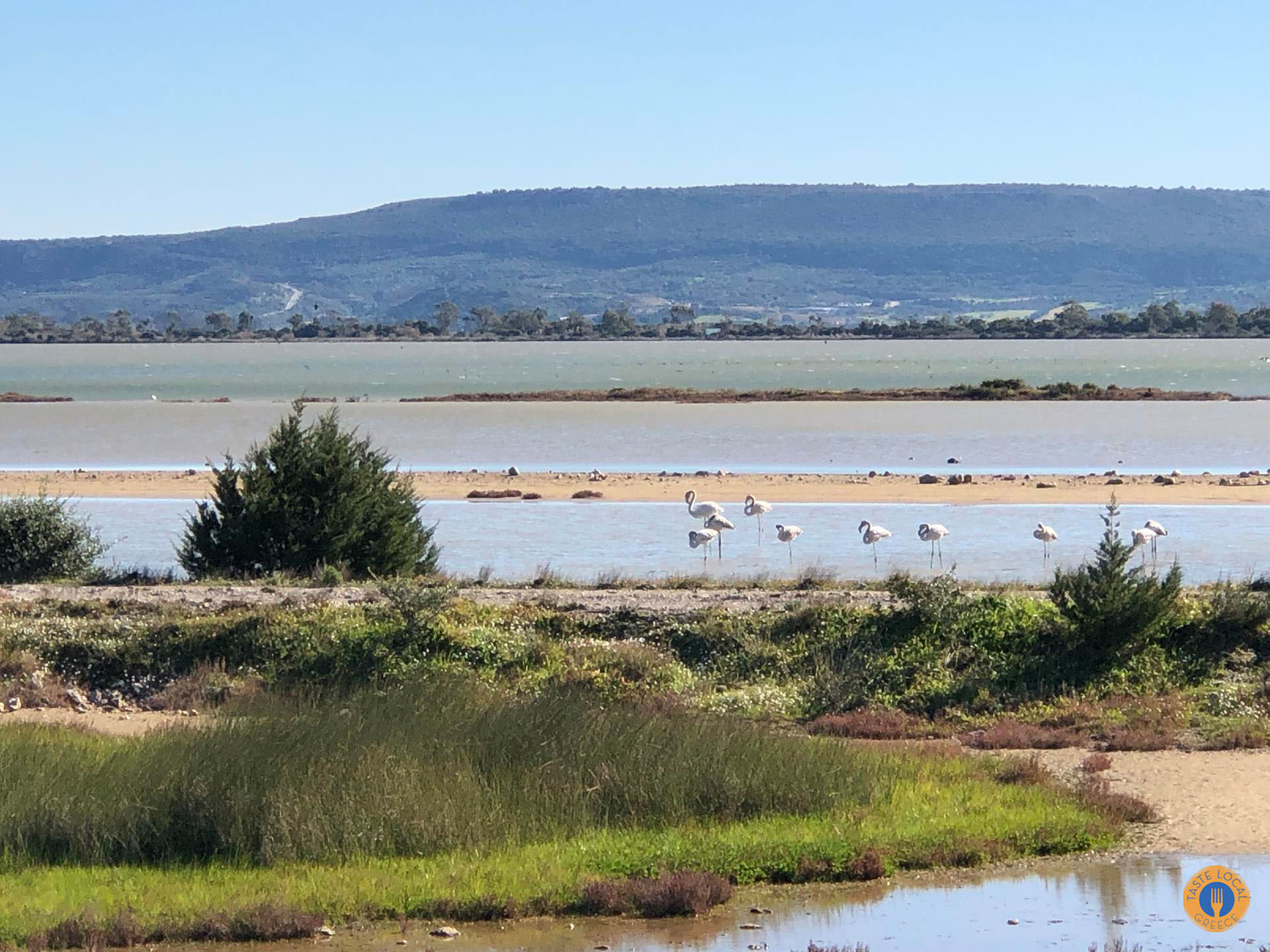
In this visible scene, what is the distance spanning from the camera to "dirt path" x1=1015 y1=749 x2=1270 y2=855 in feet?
37.1

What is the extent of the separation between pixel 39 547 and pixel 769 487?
20.3 metres

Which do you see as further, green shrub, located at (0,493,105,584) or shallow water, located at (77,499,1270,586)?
shallow water, located at (77,499,1270,586)

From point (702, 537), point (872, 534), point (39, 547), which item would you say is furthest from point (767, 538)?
point (39, 547)

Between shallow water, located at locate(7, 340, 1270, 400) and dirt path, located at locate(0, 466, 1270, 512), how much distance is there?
4377 centimetres

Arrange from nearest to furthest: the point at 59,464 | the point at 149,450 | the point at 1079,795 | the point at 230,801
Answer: the point at 230,801, the point at 1079,795, the point at 59,464, the point at 149,450

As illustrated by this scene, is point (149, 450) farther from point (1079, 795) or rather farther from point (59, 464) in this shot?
point (1079, 795)

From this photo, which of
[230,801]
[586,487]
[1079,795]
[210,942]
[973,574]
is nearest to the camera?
[210,942]

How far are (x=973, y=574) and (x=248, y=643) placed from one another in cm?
1118

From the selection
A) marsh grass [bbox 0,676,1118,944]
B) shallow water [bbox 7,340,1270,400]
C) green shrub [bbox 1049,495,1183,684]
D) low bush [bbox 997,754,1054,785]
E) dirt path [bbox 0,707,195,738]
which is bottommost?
dirt path [bbox 0,707,195,738]

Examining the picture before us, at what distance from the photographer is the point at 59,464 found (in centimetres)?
4762

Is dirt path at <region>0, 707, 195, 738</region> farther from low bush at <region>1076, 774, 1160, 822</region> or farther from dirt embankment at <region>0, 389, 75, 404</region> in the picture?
dirt embankment at <region>0, 389, 75, 404</region>

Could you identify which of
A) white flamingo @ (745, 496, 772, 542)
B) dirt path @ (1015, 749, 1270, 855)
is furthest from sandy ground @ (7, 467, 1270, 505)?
dirt path @ (1015, 749, 1270, 855)

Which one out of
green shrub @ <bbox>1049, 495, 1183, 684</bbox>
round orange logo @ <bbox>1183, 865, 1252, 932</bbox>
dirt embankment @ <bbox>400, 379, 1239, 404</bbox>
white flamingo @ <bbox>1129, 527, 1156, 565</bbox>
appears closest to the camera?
round orange logo @ <bbox>1183, 865, 1252, 932</bbox>

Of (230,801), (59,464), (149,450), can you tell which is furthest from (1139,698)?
(149,450)
